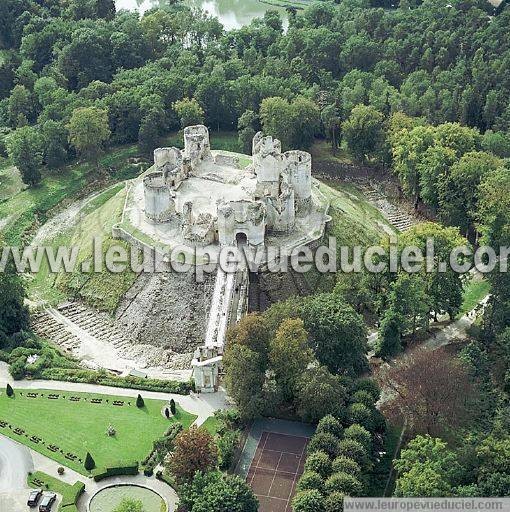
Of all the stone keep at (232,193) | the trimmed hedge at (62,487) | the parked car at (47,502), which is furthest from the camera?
the stone keep at (232,193)

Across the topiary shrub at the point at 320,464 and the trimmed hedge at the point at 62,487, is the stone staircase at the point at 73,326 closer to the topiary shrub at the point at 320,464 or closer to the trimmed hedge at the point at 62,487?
the trimmed hedge at the point at 62,487

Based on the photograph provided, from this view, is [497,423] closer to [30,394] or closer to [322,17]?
[30,394]

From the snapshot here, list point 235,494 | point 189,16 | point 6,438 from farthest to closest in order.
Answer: point 189,16, point 6,438, point 235,494

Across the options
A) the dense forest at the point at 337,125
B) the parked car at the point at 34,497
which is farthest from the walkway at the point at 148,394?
A: the parked car at the point at 34,497

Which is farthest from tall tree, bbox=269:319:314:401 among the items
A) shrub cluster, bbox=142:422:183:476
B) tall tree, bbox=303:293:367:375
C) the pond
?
the pond

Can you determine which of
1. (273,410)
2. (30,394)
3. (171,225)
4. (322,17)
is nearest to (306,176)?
(171,225)

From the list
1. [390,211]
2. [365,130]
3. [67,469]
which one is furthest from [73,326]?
Result: [365,130]
